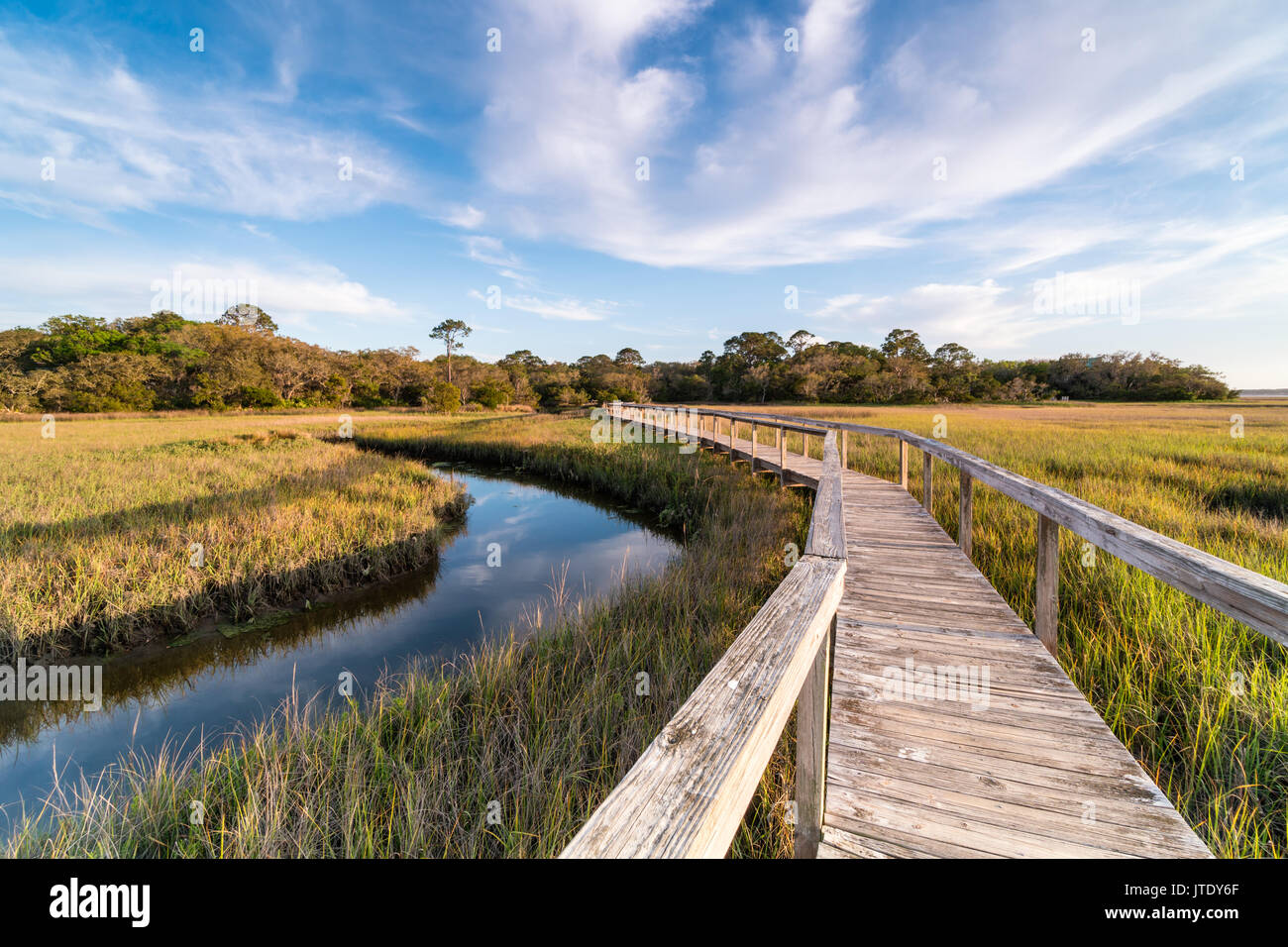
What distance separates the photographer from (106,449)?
1580cm

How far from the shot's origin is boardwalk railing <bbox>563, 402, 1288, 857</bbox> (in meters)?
0.74

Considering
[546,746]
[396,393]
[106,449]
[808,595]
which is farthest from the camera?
[396,393]

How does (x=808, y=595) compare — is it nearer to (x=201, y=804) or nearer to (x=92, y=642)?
(x=201, y=804)

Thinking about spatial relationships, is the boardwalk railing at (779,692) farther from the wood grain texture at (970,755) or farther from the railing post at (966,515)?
the railing post at (966,515)

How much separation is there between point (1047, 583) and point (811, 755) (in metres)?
2.30

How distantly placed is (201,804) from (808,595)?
346cm

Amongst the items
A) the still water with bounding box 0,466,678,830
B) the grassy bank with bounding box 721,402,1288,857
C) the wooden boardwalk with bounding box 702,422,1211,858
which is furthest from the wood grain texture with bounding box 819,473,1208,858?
the still water with bounding box 0,466,678,830

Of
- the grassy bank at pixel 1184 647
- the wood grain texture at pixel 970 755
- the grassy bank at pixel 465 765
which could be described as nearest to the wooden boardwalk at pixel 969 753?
the wood grain texture at pixel 970 755

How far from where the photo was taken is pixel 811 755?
182 cm

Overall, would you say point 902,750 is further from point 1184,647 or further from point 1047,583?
point 1184,647

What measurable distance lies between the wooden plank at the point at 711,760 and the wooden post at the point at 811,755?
1.20ft
